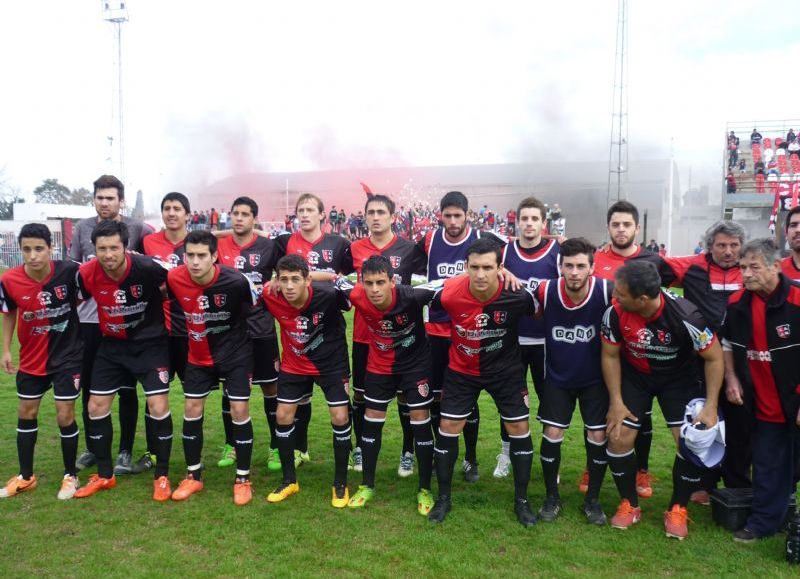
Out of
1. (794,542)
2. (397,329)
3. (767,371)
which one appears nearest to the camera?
(794,542)

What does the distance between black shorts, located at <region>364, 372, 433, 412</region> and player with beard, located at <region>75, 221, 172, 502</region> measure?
182cm

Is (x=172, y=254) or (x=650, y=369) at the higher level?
(x=172, y=254)

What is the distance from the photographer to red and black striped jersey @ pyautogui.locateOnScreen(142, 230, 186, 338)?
19.3 ft

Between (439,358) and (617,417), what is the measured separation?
1.68 meters

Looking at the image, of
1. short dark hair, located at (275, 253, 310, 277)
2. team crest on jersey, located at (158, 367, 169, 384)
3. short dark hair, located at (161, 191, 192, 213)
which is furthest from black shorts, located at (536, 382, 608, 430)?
short dark hair, located at (161, 191, 192, 213)

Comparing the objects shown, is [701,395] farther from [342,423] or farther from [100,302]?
[100,302]

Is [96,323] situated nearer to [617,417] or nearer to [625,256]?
[617,417]

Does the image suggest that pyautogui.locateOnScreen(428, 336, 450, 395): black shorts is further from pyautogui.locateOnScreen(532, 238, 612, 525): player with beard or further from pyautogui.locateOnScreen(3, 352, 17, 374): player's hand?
pyautogui.locateOnScreen(3, 352, 17, 374): player's hand

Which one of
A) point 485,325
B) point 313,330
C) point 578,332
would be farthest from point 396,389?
point 578,332

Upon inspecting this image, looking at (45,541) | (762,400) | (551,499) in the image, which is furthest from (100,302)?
(762,400)

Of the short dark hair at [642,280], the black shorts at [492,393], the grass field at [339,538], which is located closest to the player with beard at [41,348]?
the grass field at [339,538]

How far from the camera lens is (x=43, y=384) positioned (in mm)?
5449

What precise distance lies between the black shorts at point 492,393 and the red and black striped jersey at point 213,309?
1858mm

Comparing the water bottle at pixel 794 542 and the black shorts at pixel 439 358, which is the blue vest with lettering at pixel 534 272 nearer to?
the black shorts at pixel 439 358
